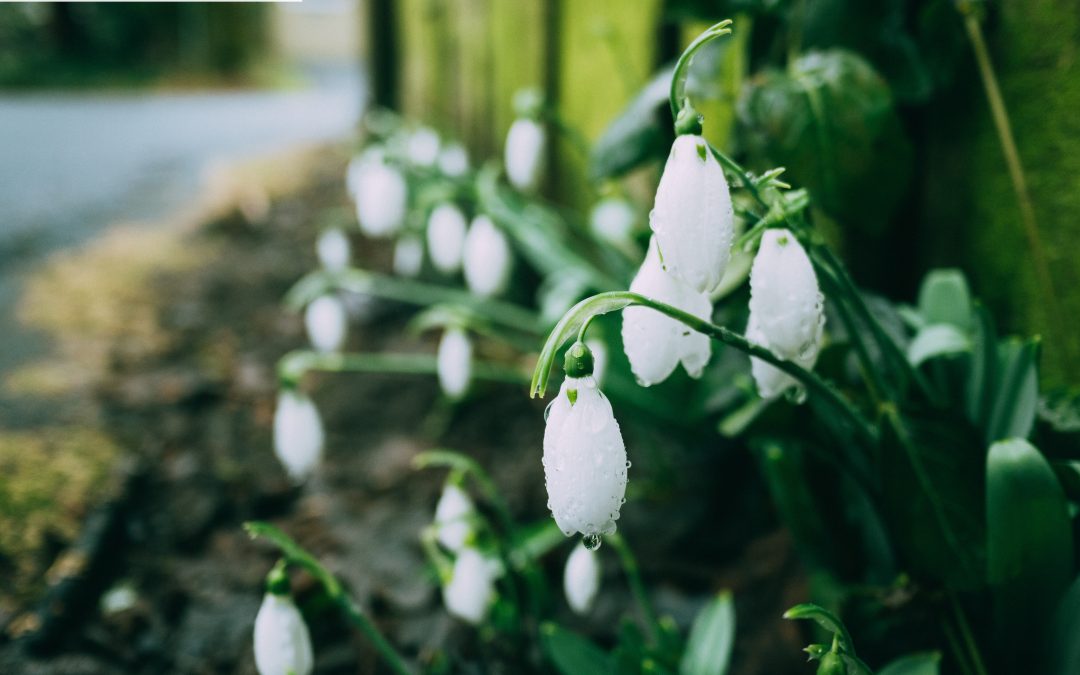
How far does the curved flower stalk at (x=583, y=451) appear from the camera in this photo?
0.74 meters

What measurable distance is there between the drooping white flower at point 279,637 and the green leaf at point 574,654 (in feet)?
1.05

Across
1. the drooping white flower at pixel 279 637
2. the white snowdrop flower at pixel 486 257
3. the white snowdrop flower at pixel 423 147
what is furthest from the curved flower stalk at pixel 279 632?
the white snowdrop flower at pixel 423 147

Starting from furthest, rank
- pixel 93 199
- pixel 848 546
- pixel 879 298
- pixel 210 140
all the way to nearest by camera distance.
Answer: pixel 210 140, pixel 93 199, pixel 848 546, pixel 879 298

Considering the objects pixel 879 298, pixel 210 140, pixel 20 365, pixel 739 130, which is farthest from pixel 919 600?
pixel 210 140

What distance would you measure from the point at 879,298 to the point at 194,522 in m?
1.37

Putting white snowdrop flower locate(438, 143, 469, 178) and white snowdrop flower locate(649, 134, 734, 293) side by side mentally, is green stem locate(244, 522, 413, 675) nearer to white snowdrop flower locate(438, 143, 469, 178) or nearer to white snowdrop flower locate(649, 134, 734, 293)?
white snowdrop flower locate(649, 134, 734, 293)

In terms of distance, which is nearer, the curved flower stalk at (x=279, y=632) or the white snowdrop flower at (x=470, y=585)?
the curved flower stalk at (x=279, y=632)

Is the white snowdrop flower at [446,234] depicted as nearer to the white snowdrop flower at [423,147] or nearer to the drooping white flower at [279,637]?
the white snowdrop flower at [423,147]

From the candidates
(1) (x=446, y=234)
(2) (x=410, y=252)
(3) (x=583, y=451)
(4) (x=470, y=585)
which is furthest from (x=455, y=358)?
(3) (x=583, y=451)

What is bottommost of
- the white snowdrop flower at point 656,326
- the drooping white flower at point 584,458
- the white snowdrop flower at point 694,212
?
the drooping white flower at point 584,458

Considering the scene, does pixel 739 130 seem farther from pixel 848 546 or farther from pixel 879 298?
pixel 848 546

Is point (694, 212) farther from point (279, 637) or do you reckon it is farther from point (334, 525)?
point (334, 525)

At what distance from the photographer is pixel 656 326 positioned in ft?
2.73

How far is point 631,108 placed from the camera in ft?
4.45
